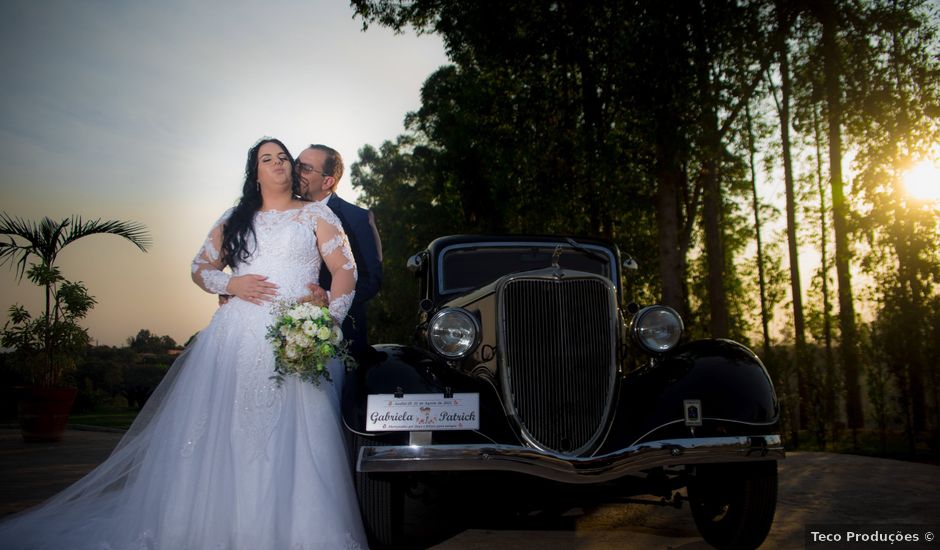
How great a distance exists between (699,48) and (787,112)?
7371mm

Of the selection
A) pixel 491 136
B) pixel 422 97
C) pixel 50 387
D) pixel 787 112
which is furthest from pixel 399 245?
pixel 50 387

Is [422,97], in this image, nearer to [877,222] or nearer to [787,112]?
[787,112]

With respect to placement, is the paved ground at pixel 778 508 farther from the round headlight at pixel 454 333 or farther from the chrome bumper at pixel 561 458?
the round headlight at pixel 454 333

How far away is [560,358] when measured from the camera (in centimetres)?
389

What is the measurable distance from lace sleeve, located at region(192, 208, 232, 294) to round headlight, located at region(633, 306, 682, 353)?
2403 millimetres

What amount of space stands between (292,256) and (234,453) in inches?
42.6

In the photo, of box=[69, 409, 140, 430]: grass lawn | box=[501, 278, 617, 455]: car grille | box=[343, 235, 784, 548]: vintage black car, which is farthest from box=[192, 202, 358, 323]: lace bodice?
box=[69, 409, 140, 430]: grass lawn

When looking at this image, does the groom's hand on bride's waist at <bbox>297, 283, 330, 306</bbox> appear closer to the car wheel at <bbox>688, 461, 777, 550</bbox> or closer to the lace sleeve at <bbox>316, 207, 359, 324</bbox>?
the lace sleeve at <bbox>316, 207, 359, 324</bbox>

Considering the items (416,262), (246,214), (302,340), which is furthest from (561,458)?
(416,262)

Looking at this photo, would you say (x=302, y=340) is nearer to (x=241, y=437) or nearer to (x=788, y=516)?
(x=241, y=437)

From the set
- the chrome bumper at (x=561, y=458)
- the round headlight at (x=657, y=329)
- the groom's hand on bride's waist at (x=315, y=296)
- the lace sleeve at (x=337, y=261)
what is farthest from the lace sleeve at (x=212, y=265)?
the round headlight at (x=657, y=329)

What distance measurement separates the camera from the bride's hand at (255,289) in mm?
3875

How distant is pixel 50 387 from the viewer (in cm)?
1084

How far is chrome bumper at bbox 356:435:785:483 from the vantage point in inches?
134
